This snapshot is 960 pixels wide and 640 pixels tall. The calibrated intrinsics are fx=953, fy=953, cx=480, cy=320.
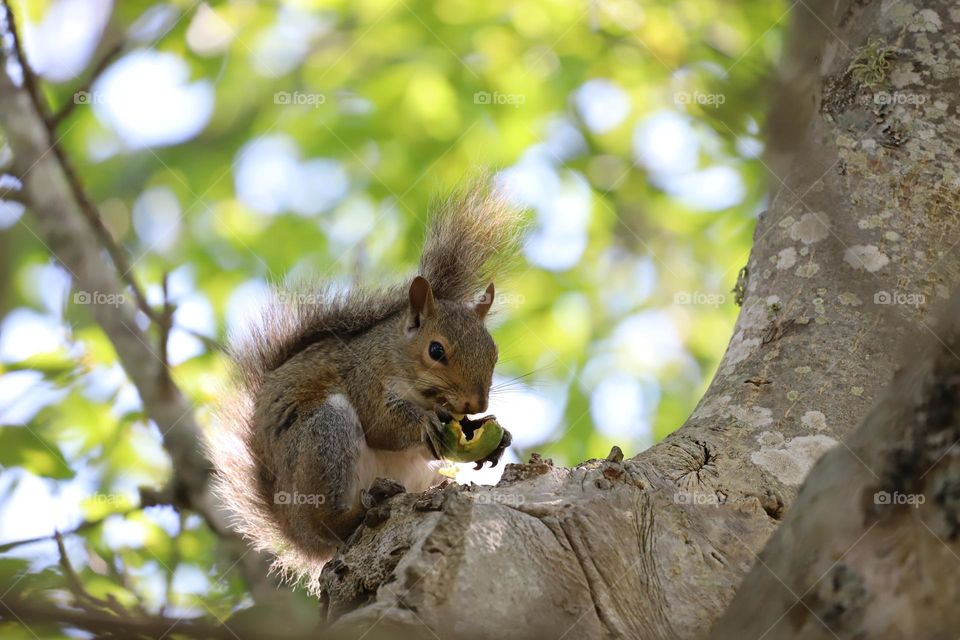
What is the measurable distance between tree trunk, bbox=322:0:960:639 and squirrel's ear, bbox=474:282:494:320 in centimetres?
124

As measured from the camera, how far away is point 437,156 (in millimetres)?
5105

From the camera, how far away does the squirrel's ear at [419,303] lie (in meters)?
3.50

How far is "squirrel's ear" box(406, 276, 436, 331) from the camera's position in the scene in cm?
350

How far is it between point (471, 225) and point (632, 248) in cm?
250

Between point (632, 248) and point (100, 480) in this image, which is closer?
point (100, 480)

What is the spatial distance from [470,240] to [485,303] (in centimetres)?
27

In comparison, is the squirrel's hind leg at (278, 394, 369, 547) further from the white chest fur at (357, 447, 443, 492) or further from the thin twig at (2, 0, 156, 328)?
the thin twig at (2, 0, 156, 328)

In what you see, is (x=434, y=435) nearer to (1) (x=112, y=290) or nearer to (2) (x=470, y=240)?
(2) (x=470, y=240)

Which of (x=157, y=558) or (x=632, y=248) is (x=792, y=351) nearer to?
(x=157, y=558)

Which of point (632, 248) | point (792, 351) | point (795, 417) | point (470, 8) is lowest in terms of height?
point (795, 417)

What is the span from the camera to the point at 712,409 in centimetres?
240

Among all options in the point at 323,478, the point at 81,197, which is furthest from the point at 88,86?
the point at 323,478

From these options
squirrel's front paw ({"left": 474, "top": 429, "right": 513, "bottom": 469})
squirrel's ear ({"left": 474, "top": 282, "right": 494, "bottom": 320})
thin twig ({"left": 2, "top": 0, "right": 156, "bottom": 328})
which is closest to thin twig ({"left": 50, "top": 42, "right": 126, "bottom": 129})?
thin twig ({"left": 2, "top": 0, "right": 156, "bottom": 328})

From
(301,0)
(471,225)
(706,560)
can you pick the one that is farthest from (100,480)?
(706,560)
